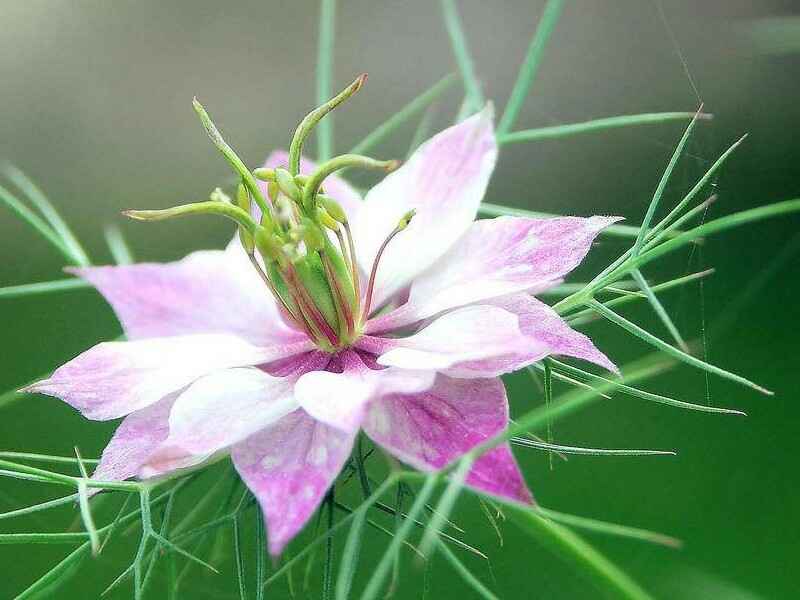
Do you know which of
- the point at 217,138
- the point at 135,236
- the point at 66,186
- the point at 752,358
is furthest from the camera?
the point at 66,186

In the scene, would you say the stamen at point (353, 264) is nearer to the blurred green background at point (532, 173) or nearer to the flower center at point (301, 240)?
the flower center at point (301, 240)

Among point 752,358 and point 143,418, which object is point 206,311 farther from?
point 752,358

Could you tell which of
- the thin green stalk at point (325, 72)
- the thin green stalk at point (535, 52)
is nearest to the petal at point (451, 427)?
the thin green stalk at point (535, 52)

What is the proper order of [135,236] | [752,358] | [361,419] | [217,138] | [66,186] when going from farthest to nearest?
1. [66,186]
2. [135,236]
3. [752,358]
4. [217,138]
5. [361,419]

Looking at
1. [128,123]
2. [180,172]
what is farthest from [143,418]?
[128,123]

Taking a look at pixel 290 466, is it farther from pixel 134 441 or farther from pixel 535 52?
pixel 535 52

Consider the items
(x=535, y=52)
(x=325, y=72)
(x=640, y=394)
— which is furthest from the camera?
(x=325, y=72)

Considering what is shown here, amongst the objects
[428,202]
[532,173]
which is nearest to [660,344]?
[428,202]
